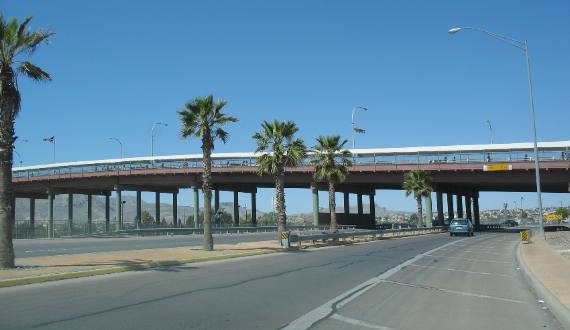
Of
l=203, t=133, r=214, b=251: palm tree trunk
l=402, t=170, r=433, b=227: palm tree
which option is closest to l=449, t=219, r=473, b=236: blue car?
l=402, t=170, r=433, b=227: palm tree

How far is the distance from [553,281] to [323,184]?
219 ft

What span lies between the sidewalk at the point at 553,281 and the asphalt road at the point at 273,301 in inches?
11.3

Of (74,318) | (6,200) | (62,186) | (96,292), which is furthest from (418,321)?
(62,186)

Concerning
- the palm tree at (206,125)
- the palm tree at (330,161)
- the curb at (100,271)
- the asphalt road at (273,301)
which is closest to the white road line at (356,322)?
the asphalt road at (273,301)

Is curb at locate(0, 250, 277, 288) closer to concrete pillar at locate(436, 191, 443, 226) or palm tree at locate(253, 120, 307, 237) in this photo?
palm tree at locate(253, 120, 307, 237)

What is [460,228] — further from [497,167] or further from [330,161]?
[330,161]

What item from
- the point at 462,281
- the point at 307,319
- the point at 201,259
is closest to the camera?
the point at 307,319

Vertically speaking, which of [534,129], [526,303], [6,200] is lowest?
[526,303]

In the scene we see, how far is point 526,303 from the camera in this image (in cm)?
1272

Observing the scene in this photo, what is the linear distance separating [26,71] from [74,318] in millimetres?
11372

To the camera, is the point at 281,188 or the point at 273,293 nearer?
the point at 273,293

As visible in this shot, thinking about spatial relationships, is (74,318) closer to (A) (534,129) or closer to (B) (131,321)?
(B) (131,321)

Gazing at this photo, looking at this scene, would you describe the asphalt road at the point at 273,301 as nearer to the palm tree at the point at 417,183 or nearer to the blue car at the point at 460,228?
the blue car at the point at 460,228

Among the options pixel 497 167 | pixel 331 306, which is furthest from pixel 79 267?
pixel 497 167
